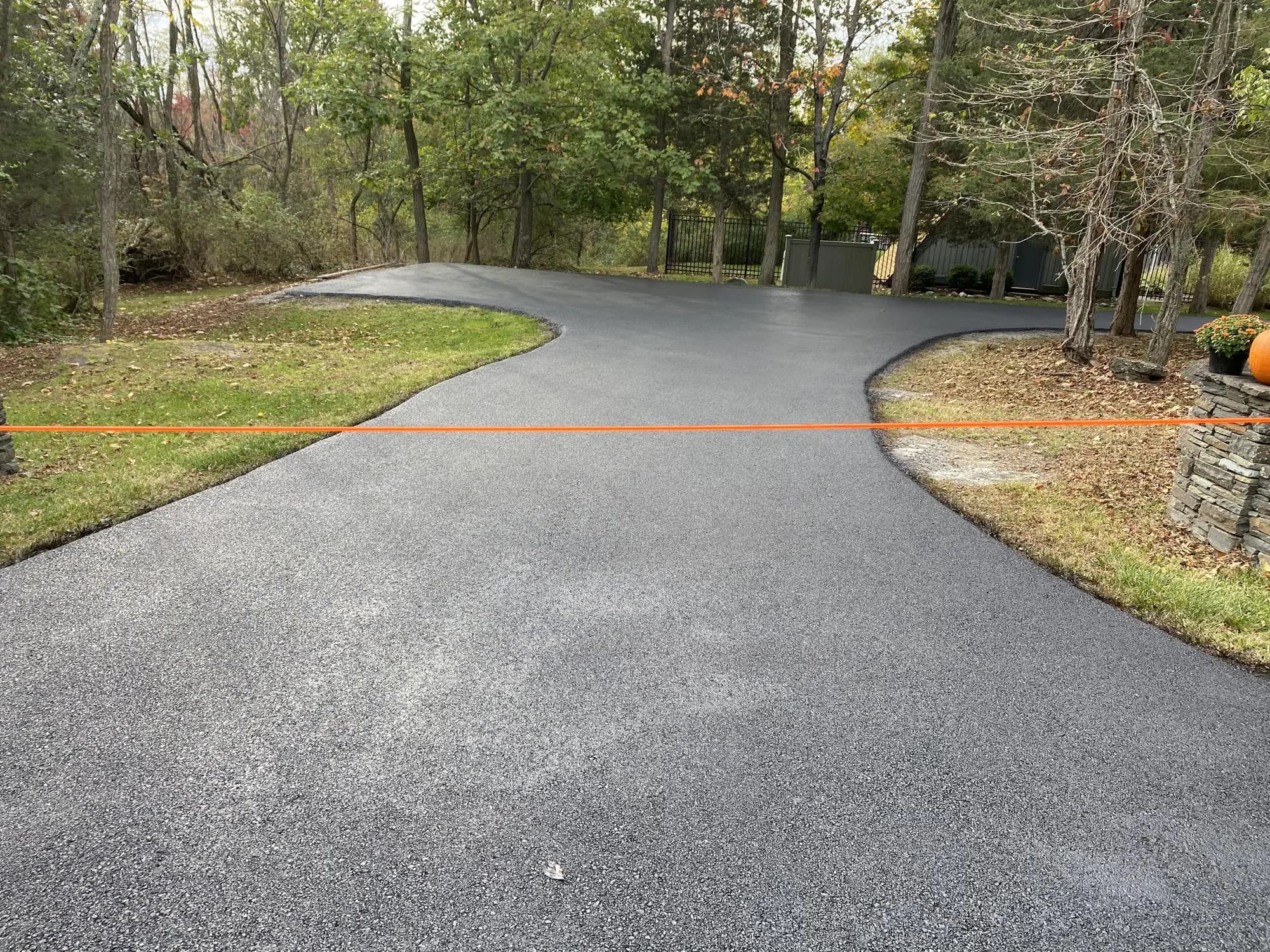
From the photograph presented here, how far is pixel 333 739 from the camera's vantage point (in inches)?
109

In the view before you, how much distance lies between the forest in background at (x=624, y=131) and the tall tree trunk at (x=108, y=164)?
0.13 ft

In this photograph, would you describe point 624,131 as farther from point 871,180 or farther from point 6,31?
point 6,31

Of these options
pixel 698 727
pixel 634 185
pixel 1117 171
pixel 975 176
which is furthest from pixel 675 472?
pixel 634 185

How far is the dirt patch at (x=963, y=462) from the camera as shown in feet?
19.0

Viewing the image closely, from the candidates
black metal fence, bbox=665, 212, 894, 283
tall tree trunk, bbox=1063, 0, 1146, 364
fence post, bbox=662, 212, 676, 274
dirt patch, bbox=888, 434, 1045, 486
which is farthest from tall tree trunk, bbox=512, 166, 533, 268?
dirt patch, bbox=888, 434, 1045, 486

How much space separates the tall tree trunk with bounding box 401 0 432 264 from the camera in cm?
1716

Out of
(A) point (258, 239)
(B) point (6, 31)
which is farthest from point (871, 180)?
(B) point (6, 31)

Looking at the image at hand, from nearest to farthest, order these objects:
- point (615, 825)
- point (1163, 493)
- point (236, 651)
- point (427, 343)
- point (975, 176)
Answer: point (615, 825) < point (236, 651) < point (1163, 493) < point (427, 343) < point (975, 176)

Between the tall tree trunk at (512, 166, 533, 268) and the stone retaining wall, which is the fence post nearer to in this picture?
the tall tree trunk at (512, 166, 533, 268)

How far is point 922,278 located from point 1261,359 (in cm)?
1870

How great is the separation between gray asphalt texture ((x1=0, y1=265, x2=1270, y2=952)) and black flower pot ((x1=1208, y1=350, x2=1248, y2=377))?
67.1 inches

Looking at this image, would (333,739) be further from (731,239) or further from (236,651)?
(731,239)

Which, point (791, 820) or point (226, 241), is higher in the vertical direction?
point (226, 241)

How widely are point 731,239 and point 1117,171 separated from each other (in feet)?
52.5
